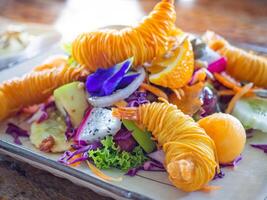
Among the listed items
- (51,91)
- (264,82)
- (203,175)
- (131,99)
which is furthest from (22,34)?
(203,175)

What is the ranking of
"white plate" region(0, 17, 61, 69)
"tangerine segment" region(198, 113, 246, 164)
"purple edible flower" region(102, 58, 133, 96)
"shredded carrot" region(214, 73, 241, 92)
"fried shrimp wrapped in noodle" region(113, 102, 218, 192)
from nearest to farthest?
"fried shrimp wrapped in noodle" region(113, 102, 218, 192), "tangerine segment" region(198, 113, 246, 164), "purple edible flower" region(102, 58, 133, 96), "shredded carrot" region(214, 73, 241, 92), "white plate" region(0, 17, 61, 69)

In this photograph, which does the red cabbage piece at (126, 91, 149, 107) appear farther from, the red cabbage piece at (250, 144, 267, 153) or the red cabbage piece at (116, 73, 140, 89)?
the red cabbage piece at (250, 144, 267, 153)

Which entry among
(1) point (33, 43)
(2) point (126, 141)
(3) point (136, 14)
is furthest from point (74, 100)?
(3) point (136, 14)

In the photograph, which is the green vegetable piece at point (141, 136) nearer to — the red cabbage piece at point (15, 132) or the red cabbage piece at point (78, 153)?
the red cabbage piece at point (78, 153)

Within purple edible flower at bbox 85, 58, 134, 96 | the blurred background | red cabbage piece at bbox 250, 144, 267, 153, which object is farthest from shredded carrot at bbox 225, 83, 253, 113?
the blurred background

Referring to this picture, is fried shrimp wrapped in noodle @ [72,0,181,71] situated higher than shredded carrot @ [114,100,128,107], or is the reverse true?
fried shrimp wrapped in noodle @ [72,0,181,71]

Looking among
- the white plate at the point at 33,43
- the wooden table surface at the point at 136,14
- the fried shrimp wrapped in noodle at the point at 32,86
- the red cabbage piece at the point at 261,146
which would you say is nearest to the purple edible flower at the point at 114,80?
the fried shrimp wrapped in noodle at the point at 32,86

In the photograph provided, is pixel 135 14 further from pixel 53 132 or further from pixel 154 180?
pixel 154 180
